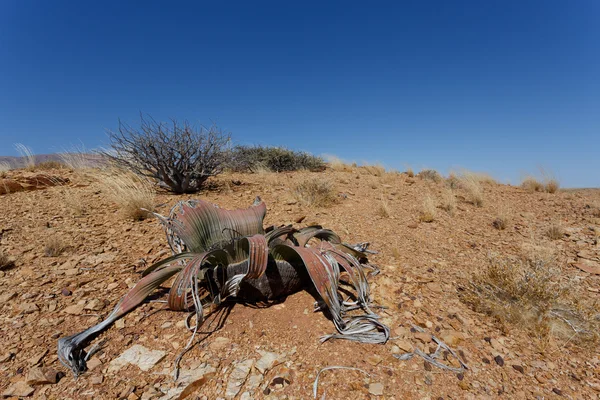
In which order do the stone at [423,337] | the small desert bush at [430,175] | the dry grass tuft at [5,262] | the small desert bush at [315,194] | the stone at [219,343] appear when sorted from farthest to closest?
1. the small desert bush at [430,175]
2. the small desert bush at [315,194]
3. the dry grass tuft at [5,262]
4. the stone at [423,337]
5. the stone at [219,343]

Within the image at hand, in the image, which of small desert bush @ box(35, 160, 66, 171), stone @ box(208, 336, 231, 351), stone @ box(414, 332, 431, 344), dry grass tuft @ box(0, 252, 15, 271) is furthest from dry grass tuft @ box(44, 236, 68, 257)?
small desert bush @ box(35, 160, 66, 171)

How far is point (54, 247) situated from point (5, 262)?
A: 1.09 feet

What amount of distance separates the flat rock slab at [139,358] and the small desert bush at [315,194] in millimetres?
3167

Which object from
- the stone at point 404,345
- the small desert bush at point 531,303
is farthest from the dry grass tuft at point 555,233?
the stone at point 404,345

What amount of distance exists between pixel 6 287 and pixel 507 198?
8.32 metres

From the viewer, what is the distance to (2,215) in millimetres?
3424

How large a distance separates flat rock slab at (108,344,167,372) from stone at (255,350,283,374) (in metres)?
0.56

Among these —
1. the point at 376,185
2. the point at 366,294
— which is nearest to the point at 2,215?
the point at 366,294

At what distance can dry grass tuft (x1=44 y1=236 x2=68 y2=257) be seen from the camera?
2604 mm

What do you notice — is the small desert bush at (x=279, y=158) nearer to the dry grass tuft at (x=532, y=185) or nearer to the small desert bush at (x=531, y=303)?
the dry grass tuft at (x=532, y=185)

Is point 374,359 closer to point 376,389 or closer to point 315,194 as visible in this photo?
point 376,389

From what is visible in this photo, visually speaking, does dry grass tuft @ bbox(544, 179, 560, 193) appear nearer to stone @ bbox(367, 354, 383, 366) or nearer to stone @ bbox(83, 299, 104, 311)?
stone @ bbox(367, 354, 383, 366)

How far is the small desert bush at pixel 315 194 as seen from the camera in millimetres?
4589

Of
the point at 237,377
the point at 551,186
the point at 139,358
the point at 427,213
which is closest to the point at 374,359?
the point at 237,377
